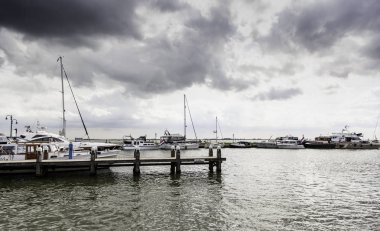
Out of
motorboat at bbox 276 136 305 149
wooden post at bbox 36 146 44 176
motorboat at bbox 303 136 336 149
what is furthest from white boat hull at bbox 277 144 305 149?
wooden post at bbox 36 146 44 176

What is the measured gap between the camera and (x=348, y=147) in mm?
103812

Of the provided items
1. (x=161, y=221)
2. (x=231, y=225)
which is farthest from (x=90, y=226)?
(x=231, y=225)

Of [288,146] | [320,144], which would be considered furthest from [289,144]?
[320,144]

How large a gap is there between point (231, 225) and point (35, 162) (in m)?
21.0

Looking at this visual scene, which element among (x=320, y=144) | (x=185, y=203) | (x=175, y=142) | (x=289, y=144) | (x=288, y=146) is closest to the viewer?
(x=185, y=203)

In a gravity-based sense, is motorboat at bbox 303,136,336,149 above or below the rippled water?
above

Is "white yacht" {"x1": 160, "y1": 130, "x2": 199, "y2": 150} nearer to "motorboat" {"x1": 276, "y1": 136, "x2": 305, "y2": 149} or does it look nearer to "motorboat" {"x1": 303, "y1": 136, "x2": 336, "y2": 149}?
"motorboat" {"x1": 276, "y1": 136, "x2": 305, "y2": 149}

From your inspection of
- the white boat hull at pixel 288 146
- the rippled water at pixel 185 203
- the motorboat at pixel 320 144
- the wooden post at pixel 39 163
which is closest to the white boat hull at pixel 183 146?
the white boat hull at pixel 288 146

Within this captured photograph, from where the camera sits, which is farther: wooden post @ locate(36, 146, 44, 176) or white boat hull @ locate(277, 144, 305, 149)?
white boat hull @ locate(277, 144, 305, 149)

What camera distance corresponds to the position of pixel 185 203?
20.5 metres

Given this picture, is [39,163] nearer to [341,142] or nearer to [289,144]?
[289,144]

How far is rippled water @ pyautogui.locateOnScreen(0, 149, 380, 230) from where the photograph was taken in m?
16.1

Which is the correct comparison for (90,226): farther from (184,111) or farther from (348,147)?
(348,147)

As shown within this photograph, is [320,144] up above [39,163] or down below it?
above
